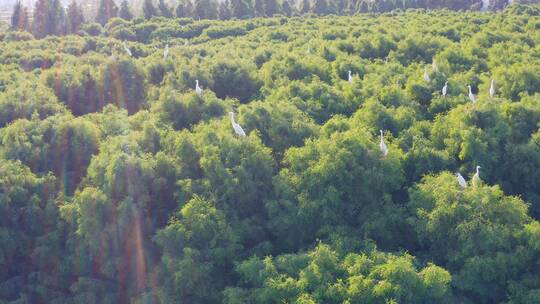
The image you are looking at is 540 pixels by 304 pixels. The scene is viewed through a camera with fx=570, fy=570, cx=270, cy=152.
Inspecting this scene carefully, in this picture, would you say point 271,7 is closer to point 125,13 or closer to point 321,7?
point 321,7

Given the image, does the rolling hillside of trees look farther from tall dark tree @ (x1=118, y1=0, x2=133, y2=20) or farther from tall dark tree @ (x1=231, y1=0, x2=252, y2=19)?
tall dark tree @ (x1=231, y1=0, x2=252, y2=19)

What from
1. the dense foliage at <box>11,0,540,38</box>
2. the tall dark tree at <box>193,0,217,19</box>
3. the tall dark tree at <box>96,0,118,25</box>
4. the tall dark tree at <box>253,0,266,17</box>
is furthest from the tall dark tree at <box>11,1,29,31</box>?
the tall dark tree at <box>253,0,266,17</box>

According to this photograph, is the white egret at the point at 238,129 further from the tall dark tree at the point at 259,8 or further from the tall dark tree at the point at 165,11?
the tall dark tree at the point at 259,8

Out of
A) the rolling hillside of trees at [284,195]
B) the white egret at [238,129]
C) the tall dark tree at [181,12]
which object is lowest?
the rolling hillside of trees at [284,195]

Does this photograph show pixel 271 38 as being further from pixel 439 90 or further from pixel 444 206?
pixel 444 206

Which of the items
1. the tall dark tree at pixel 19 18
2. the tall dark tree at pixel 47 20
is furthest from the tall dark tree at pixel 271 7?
the tall dark tree at pixel 19 18

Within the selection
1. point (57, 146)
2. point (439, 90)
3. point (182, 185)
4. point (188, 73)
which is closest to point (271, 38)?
point (188, 73)

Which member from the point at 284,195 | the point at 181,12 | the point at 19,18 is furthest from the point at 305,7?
the point at 284,195

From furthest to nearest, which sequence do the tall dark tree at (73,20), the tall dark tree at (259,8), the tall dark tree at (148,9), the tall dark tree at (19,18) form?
the tall dark tree at (259,8) → the tall dark tree at (148,9) → the tall dark tree at (19,18) → the tall dark tree at (73,20)
